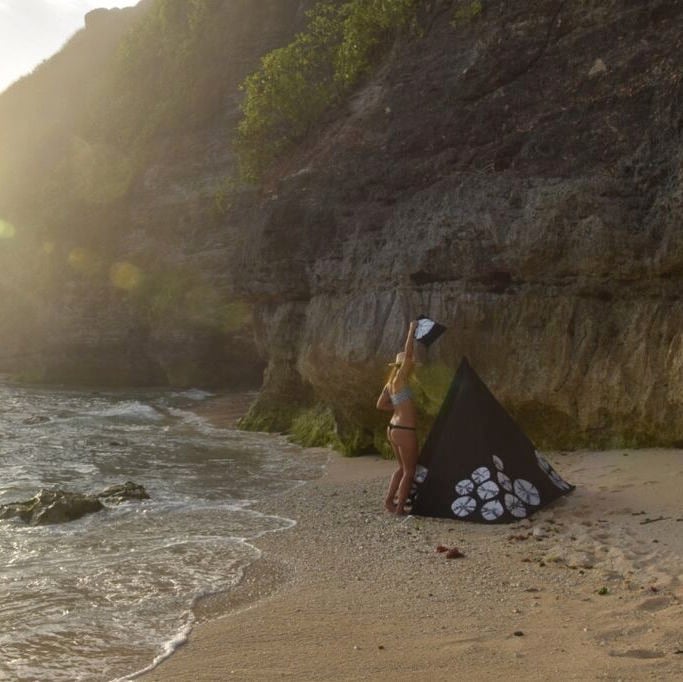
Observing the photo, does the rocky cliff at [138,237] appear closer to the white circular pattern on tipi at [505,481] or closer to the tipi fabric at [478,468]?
the tipi fabric at [478,468]

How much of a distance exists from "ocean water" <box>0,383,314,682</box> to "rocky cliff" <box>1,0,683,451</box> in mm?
2500

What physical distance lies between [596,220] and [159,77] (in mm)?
29737

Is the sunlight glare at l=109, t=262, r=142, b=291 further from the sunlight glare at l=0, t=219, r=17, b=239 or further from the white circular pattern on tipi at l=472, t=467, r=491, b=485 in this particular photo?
the white circular pattern on tipi at l=472, t=467, r=491, b=485

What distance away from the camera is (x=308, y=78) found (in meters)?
17.6

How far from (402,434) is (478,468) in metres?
0.85

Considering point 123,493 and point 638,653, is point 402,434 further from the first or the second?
point 638,653

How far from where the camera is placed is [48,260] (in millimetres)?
37281

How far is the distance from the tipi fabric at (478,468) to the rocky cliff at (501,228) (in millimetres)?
2195

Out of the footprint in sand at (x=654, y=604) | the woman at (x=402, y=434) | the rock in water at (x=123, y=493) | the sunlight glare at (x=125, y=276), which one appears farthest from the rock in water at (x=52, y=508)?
the sunlight glare at (x=125, y=276)

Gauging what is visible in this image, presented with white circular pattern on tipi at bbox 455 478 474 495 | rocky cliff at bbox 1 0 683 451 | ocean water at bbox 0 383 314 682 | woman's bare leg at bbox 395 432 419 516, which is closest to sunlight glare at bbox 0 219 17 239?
ocean water at bbox 0 383 314 682

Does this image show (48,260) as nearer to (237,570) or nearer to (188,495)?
(188,495)

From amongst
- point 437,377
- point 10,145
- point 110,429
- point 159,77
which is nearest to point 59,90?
point 10,145

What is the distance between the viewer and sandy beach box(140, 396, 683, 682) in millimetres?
4266

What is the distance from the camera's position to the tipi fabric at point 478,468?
744 centimetres
